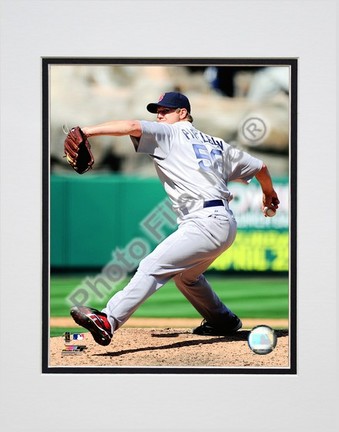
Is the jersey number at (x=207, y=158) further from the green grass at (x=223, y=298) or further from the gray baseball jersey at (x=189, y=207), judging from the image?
the green grass at (x=223, y=298)

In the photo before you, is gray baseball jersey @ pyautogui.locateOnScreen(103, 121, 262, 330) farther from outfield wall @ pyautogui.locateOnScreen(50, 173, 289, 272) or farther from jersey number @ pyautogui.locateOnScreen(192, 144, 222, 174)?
outfield wall @ pyautogui.locateOnScreen(50, 173, 289, 272)

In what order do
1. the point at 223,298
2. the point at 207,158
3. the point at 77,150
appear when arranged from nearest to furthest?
the point at 77,150
the point at 207,158
the point at 223,298

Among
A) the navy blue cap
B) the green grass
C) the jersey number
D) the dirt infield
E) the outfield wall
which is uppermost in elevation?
the navy blue cap

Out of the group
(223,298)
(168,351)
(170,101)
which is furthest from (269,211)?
(168,351)

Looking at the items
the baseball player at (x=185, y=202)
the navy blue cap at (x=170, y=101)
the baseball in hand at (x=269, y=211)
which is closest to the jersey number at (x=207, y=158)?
the baseball player at (x=185, y=202)

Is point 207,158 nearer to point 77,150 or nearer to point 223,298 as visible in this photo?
point 77,150

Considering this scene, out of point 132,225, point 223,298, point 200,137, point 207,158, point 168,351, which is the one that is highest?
point 200,137

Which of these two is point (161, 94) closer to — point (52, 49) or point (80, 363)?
point (52, 49)

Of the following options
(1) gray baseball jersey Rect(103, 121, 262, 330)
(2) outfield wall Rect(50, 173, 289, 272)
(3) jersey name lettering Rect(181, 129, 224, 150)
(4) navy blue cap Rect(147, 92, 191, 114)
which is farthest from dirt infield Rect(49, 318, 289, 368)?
(4) navy blue cap Rect(147, 92, 191, 114)
